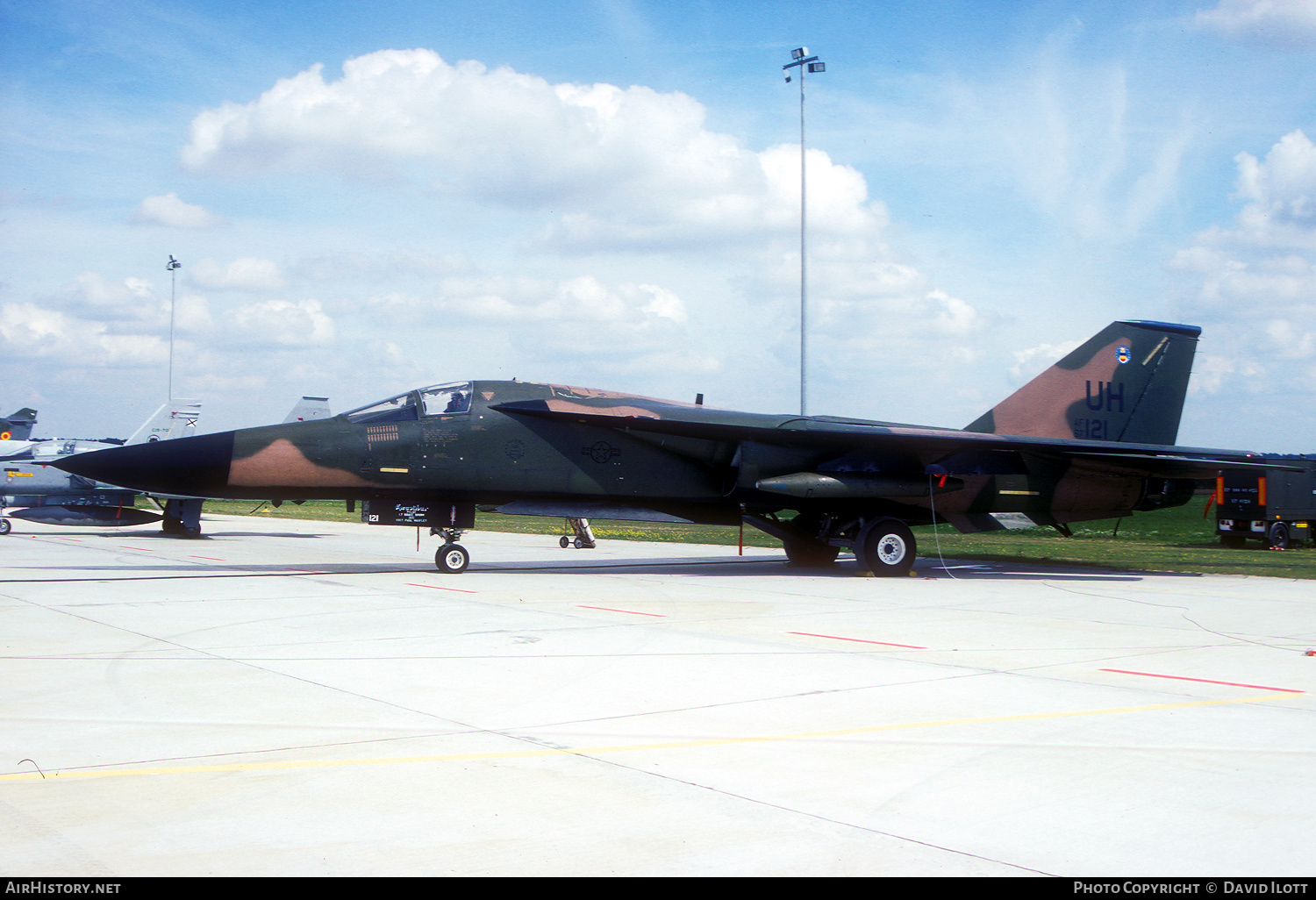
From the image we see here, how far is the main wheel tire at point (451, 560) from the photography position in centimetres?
1438

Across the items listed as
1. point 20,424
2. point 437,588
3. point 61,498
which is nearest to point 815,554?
point 437,588

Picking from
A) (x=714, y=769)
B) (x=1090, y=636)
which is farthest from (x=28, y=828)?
(x=1090, y=636)

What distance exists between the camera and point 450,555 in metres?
14.5

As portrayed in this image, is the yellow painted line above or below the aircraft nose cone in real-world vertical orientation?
below

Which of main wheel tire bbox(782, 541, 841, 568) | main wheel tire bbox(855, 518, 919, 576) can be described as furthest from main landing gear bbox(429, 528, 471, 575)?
main wheel tire bbox(855, 518, 919, 576)

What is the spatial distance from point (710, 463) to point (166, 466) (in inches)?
295

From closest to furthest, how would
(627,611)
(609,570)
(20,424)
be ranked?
(627,611) < (609,570) < (20,424)

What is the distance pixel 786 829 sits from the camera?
3.79 metres

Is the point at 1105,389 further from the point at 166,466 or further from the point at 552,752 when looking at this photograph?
the point at 552,752

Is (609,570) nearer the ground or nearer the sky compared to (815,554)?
nearer the ground

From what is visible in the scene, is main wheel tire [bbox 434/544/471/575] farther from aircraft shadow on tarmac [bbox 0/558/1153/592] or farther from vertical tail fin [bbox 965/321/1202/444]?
vertical tail fin [bbox 965/321/1202/444]

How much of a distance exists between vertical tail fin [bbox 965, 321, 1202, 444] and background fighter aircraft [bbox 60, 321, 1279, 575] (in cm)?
3

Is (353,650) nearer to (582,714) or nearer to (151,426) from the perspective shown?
(582,714)

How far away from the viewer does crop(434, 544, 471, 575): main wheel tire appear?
14.4m
